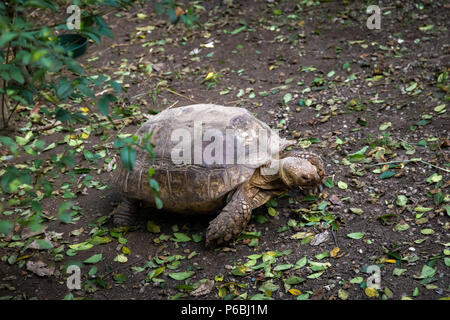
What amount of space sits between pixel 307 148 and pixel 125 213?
227 centimetres

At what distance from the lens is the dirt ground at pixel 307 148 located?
400 centimetres

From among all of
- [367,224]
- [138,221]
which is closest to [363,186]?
[367,224]

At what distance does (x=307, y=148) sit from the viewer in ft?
18.2

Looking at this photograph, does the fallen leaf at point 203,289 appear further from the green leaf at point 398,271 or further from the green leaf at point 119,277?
the green leaf at point 398,271

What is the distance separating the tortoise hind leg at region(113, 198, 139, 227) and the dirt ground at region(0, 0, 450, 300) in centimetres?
10

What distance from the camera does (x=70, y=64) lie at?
2875mm

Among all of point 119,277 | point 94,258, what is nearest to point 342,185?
point 119,277

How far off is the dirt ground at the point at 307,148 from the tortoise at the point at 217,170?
292 mm

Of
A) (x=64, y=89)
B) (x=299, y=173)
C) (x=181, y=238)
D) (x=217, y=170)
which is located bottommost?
(x=181, y=238)

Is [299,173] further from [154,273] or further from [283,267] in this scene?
[154,273]

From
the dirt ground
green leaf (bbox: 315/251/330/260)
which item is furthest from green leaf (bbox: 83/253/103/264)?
green leaf (bbox: 315/251/330/260)

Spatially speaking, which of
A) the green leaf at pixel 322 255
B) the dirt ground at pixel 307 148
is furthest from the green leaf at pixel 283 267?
the green leaf at pixel 322 255

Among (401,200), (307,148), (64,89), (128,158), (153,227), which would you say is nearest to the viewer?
(128,158)

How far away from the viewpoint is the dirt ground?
4.00m
